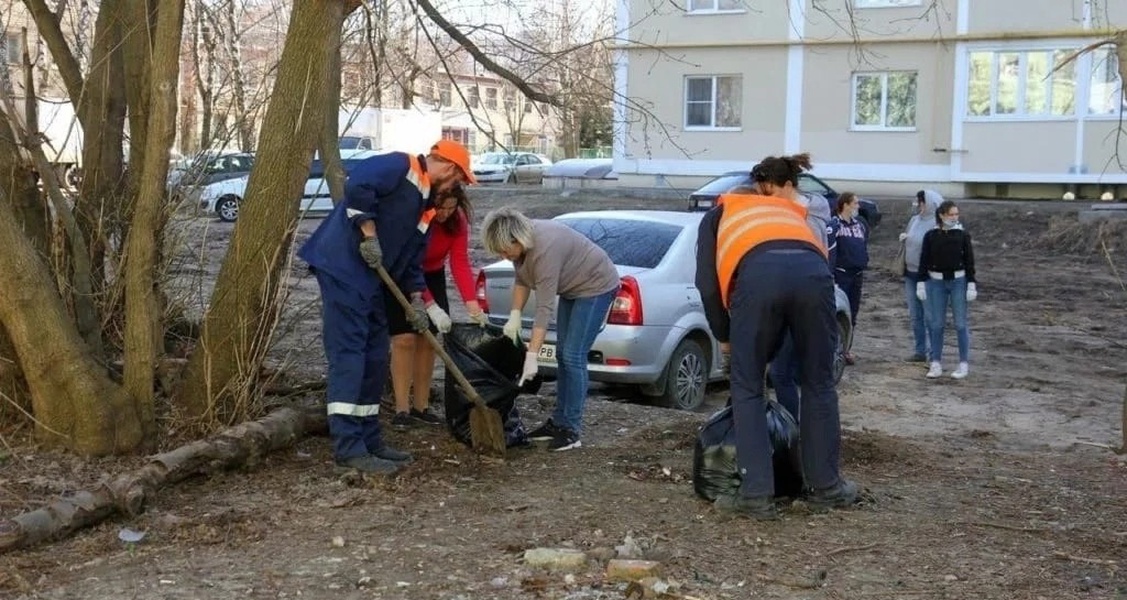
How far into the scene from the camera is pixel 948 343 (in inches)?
499

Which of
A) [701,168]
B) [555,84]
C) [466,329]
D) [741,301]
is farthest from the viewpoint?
[701,168]

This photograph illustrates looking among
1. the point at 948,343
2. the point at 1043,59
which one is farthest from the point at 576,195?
the point at 948,343

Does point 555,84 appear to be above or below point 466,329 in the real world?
above

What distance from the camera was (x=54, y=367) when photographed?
5336 millimetres

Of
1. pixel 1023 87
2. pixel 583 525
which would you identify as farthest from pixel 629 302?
pixel 1023 87

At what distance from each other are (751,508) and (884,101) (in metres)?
25.0

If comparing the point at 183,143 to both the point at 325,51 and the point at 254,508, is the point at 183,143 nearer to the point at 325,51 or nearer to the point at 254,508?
the point at 325,51

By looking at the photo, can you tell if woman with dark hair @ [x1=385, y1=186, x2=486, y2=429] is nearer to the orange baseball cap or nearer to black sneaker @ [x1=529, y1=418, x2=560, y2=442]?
the orange baseball cap

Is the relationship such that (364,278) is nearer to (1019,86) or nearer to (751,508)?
(751,508)

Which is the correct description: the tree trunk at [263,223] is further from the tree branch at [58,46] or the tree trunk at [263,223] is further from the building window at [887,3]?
the building window at [887,3]

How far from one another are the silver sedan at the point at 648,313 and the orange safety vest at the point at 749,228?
292 centimetres

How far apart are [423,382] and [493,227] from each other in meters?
1.18

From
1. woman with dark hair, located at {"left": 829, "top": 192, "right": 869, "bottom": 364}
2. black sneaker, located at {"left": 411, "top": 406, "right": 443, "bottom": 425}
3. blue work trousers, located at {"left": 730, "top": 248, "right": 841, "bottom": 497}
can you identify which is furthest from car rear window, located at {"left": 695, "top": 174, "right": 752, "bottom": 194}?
blue work trousers, located at {"left": 730, "top": 248, "right": 841, "bottom": 497}

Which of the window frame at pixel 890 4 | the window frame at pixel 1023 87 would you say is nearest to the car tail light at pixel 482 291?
the window frame at pixel 1023 87
